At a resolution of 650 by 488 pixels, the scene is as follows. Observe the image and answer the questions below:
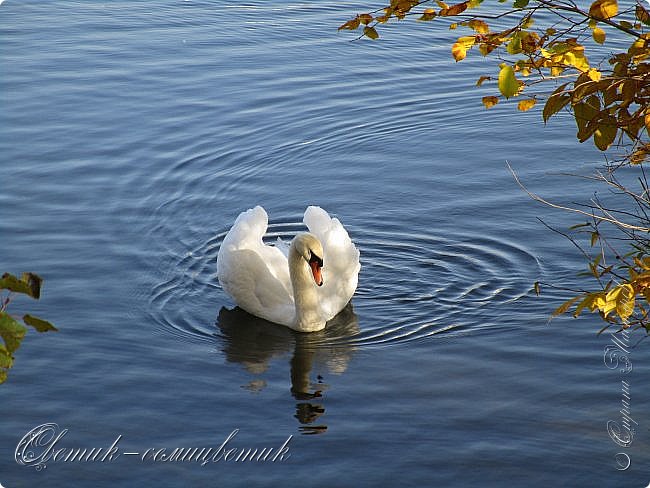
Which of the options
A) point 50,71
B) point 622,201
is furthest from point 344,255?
point 50,71

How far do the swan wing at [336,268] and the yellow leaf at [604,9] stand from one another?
4.88 m

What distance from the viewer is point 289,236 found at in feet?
37.8

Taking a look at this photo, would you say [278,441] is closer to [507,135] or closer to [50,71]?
[507,135]

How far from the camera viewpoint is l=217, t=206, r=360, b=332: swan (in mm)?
9742

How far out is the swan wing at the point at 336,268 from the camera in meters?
9.94

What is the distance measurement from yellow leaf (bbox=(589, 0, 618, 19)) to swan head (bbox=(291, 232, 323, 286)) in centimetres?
457

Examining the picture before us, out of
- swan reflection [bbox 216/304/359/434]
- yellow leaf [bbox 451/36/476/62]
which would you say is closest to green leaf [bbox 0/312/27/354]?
yellow leaf [bbox 451/36/476/62]

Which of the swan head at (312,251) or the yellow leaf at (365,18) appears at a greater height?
the yellow leaf at (365,18)

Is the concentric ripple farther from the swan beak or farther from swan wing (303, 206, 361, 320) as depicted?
the swan beak

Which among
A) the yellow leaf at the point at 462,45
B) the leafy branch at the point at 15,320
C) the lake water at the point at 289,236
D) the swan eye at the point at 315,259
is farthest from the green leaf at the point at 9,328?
the swan eye at the point at 315,259

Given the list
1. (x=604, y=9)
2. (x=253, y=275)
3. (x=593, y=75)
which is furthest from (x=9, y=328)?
(x=253, y=275)

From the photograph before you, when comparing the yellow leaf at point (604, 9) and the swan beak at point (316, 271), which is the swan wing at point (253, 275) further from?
the yellow leaf at point (604, 9)

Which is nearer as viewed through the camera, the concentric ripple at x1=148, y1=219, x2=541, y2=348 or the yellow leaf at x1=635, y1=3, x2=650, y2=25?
the yellow leaf at x1=635, y1=3, x2=650, y2=25

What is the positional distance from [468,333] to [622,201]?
11.5ft
